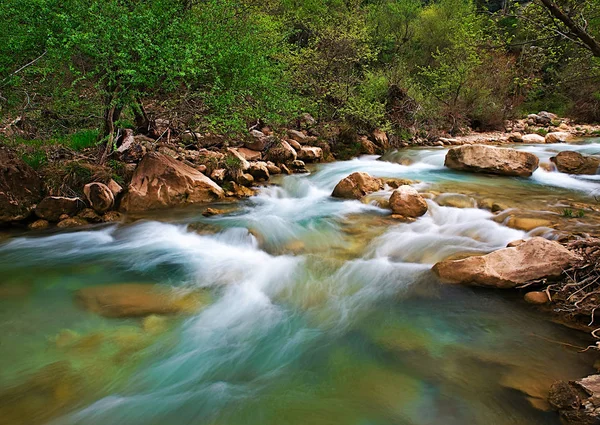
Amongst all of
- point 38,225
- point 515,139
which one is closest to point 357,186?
point 38,225

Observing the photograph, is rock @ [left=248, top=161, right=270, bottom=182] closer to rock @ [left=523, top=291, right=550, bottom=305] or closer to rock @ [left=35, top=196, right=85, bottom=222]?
rock @ [left=35, top=196, right=85, bottom=222]

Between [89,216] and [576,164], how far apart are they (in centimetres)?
1285

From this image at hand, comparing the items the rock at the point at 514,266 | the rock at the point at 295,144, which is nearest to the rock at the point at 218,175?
the rock at the point at 295,144

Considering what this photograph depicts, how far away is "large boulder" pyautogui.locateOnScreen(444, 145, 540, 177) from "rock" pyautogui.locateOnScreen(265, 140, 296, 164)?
5259 mm

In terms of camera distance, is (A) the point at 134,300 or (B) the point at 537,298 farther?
(A) the point at 134,300

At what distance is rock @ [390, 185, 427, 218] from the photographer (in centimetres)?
732

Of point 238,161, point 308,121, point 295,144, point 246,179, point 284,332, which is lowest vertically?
point 284,332

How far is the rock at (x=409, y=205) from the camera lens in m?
7.32

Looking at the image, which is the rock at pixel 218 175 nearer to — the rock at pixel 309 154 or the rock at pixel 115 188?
the rock at pixel 115 188

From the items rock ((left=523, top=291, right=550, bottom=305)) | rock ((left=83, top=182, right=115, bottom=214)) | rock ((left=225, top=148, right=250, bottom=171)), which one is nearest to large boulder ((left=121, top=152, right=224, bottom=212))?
rock ((left=83, top=182, right=115, bottom=214))

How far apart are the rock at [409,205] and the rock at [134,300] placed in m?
4.53

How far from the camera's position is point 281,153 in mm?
11609

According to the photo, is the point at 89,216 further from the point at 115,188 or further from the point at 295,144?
the point at 295,144

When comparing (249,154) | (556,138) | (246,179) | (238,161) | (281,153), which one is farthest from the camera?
(556,138)
